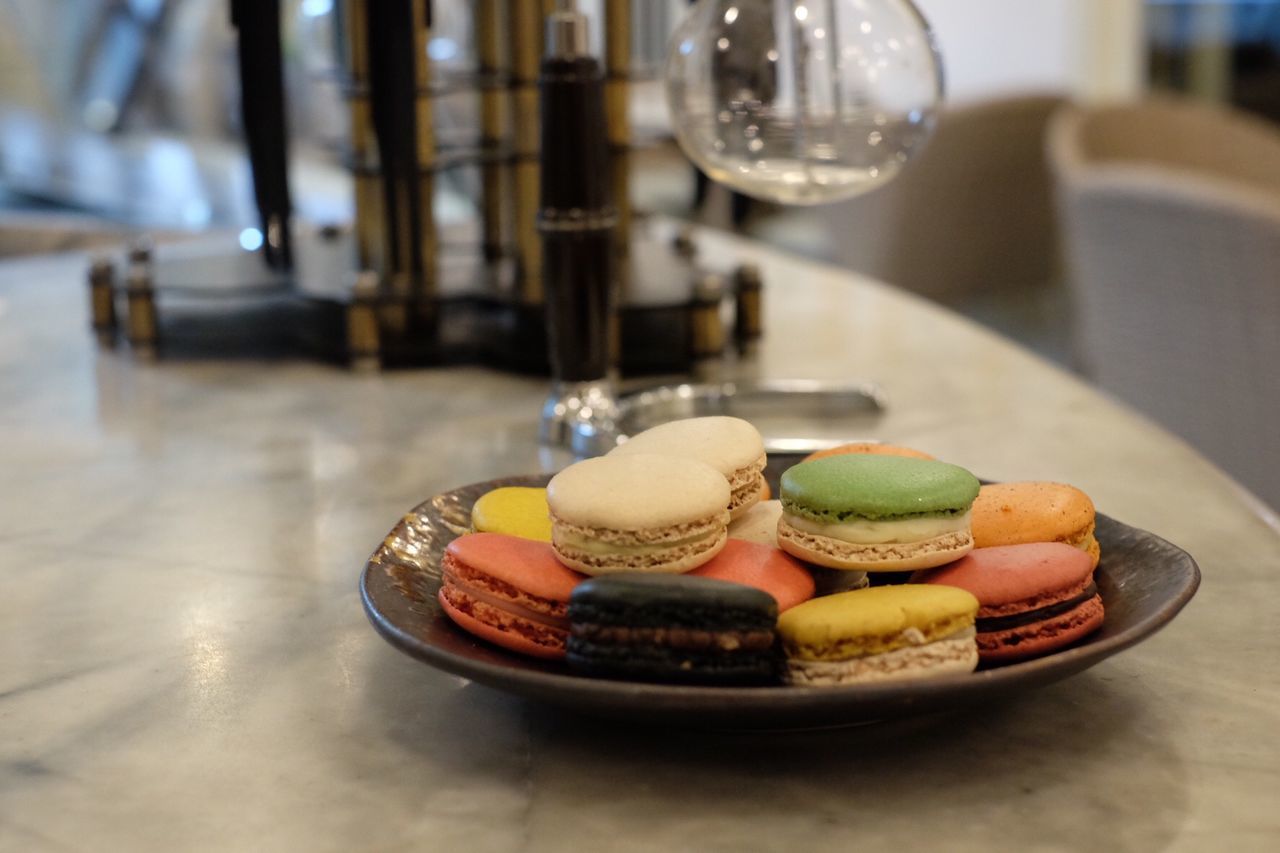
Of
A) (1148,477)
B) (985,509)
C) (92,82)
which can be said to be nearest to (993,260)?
(92,82)

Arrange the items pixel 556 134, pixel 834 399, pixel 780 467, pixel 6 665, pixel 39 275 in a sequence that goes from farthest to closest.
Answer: pixel 39 275 < pixel 834 399 < pixel 556 134 < pixel 780 467 < pixel 6 665

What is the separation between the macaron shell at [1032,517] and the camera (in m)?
0.48

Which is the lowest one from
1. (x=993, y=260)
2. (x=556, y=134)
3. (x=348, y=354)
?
(x=993, y=260)

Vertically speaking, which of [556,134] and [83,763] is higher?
[556,134]

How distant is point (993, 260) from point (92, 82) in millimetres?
1684

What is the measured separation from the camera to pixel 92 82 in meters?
2.62

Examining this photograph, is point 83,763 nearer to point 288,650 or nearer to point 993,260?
point 288,650

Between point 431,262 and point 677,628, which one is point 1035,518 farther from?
point 431,262

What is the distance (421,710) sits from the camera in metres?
0.47

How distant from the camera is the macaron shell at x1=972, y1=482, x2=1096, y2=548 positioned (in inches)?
19.0

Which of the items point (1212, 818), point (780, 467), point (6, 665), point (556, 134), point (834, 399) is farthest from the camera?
point (834, 399)

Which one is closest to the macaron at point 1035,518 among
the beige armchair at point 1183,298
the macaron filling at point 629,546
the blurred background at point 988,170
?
the macaron filling at point 629,546

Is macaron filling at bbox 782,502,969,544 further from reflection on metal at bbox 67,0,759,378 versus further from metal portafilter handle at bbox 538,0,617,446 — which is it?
reflection on metal at bbox 67,0,759,378

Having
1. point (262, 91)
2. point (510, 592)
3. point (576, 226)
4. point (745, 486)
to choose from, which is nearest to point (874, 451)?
point (745, 486)
